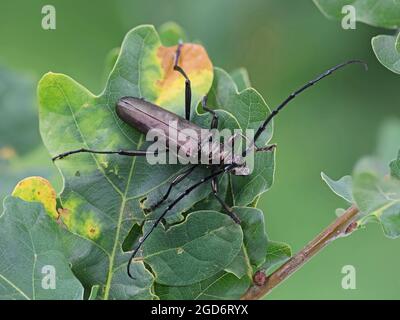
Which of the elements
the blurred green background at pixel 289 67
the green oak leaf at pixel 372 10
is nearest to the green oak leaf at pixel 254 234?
the green oak leaf at pixel 372 10

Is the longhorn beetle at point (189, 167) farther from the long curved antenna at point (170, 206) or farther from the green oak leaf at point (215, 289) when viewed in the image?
the green oak leaf at point (215, 289)

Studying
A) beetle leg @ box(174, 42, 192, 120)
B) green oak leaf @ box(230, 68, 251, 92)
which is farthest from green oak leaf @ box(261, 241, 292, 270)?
green oak leaf @ box(230, 68, 251, 92)

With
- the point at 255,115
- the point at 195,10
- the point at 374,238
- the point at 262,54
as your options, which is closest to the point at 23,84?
the point at 255,115

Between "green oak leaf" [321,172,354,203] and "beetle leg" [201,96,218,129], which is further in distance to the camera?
"beetle leg" [201,96,218,129]

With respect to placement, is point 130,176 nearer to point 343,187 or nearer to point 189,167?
point 189,167

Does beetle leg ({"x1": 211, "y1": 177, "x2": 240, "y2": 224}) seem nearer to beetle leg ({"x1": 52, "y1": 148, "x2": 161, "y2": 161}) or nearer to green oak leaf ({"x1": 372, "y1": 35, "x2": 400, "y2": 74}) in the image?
beetle leg ({"x1": 52, "y1": 148, "x2": 161, "y2": 161})

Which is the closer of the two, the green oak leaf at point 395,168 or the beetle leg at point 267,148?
the green oak leaf at point 395,168

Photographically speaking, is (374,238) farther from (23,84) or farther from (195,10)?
(23,84)
